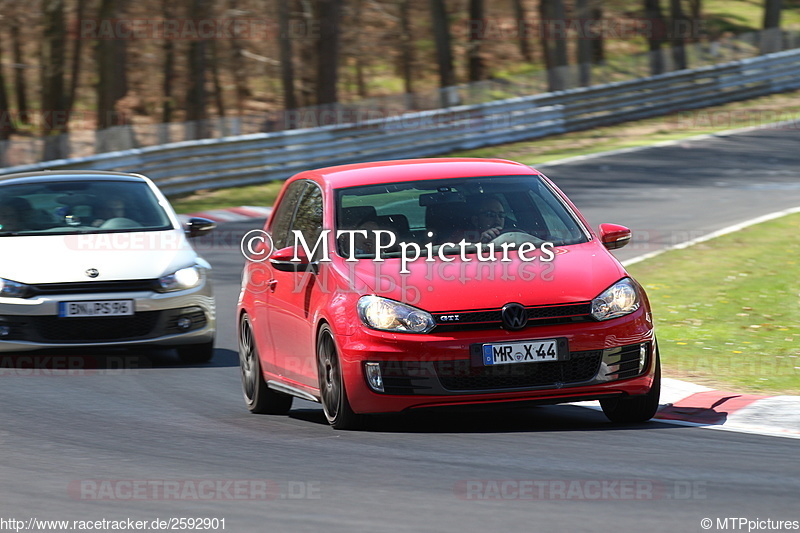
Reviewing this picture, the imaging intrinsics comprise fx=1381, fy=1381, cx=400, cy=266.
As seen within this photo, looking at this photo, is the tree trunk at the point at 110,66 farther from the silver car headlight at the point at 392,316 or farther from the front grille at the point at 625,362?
the front grille at the point at 625,362

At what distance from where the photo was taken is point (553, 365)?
7176 mm

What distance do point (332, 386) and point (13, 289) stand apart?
12.7 feet

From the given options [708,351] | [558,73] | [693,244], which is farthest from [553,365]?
[558,73]

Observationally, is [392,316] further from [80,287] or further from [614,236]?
[80,287]

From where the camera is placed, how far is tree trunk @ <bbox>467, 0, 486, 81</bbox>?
4225cm

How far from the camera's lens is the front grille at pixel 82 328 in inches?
409

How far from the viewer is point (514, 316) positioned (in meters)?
7.12

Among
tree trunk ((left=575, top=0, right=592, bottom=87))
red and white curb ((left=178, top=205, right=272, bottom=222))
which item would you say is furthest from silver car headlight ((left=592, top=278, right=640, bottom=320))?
tree trunk ((left=575, top=0, right=592, bottom=87))

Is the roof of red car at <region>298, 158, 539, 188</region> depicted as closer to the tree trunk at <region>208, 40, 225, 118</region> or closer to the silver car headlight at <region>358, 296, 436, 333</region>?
the silver car headlight at <region>358, 296, 436, 333</region>

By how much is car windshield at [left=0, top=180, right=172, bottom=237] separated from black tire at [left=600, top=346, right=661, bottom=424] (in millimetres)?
5101

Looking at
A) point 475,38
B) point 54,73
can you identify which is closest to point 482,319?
point 54,73

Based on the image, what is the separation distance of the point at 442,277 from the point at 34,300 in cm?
421

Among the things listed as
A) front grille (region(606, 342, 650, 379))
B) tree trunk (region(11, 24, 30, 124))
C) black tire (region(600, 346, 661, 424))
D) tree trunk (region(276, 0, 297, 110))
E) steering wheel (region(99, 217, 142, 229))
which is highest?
front grille (region(606, 342, 650, 379))

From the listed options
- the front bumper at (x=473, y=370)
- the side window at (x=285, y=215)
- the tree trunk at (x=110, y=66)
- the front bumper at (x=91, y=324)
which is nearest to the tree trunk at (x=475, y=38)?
the tree trunk at (x=110, y=66)
